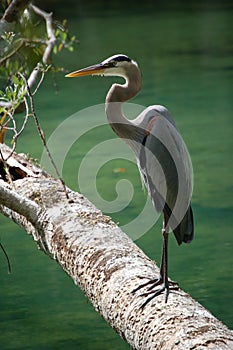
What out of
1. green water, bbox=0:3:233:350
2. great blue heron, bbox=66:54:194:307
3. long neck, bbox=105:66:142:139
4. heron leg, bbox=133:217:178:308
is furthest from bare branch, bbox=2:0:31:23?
green water, bbox=0:3:233:350

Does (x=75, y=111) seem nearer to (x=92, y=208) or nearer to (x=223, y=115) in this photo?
(x=223, y=115)

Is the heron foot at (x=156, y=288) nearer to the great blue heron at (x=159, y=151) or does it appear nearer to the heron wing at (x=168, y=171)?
the great blue heron at (x=159, y=151)

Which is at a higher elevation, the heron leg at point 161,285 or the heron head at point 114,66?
the heron head at point 114,66

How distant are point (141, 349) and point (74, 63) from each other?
6505 millimetres

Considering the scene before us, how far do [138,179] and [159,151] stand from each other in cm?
222

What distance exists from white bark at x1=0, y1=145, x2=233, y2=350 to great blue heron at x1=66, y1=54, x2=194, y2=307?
126mm

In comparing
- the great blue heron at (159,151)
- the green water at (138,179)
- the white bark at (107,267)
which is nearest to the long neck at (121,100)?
the great blue heron at (159,151)

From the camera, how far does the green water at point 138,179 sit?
301 cm

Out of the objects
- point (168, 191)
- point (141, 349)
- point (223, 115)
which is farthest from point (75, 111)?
point (141, 349)

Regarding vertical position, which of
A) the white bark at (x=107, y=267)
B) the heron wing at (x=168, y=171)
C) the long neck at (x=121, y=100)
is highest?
the long neck at (x=121, y=100)

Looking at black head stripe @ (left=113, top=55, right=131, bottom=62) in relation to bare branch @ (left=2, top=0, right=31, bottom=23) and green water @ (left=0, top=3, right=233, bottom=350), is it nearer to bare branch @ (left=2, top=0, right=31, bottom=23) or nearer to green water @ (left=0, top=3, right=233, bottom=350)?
bare branch @ (left=2, top=0, right=31, bottom=23)

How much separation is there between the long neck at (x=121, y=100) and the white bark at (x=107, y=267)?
1.17 feet

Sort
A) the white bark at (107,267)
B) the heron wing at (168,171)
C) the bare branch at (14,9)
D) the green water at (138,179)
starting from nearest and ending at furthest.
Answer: the white bark at (107,267), the heron wing at (168,171), the bare branch at (14,9), the green water at (138,179)

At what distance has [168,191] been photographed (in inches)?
98.3
